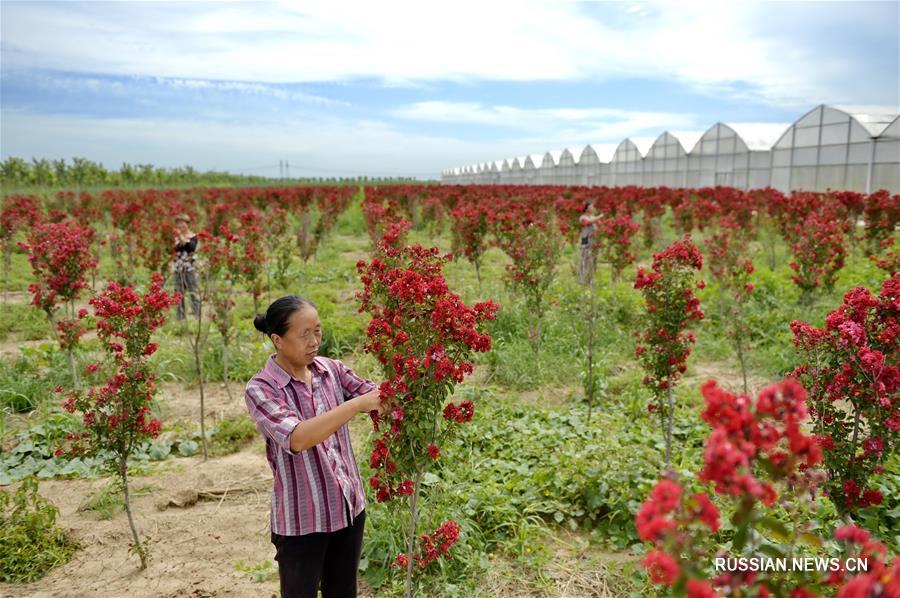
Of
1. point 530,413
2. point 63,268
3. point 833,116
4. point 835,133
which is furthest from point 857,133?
point 63,268

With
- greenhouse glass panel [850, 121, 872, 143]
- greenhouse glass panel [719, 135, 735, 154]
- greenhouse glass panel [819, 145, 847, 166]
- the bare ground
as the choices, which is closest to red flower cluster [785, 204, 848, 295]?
the bare ground

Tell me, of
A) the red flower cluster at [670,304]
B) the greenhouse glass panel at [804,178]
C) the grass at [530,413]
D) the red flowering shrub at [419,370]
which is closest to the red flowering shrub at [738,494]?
the red flowering shrub at [419,370]

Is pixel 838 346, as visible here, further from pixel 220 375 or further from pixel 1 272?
pixel 1 272

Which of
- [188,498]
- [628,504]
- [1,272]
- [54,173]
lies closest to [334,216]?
[1,272]

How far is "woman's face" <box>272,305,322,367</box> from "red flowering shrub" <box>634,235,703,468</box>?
2651mm

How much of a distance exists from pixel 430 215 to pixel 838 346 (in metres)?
15.3

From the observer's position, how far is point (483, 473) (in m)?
4.39

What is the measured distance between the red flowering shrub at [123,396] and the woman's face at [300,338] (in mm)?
1632

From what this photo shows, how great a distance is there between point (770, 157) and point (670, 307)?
24.5 m

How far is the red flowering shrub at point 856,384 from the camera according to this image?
110 inches

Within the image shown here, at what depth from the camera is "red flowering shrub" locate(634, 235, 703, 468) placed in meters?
4.13

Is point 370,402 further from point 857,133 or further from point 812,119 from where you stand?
point 812,119

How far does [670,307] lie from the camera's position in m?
4.17

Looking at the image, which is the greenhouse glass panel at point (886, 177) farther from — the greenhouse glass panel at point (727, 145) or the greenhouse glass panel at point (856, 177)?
the greenhouse glass panel at point (727, 145)
